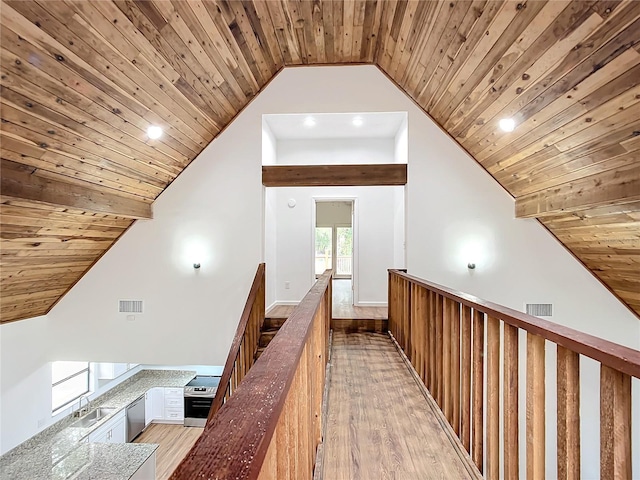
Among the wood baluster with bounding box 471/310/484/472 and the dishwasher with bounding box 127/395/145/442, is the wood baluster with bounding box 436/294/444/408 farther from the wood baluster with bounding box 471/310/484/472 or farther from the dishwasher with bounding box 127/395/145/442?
the dishwasher with bounding box 127/395/145/442

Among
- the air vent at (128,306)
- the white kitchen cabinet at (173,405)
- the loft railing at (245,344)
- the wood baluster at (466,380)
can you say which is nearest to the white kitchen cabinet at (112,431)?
the white kitchen cabinet at (173,405)

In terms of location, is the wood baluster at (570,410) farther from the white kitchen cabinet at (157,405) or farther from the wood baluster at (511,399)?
the white kitchen cabinet at (157,405)

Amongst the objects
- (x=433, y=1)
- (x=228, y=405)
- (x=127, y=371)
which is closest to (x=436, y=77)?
(x=433, y=1)

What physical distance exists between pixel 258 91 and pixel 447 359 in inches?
169

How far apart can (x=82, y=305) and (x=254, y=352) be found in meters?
2.72

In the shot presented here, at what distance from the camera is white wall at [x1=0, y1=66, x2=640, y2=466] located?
4.84 m

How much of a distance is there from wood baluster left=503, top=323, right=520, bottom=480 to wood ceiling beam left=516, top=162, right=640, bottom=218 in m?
2.36

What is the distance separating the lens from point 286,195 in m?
6.97

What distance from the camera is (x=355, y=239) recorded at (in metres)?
6.71

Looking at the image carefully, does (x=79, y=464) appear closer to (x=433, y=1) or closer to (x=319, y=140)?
(x=319, y=140)

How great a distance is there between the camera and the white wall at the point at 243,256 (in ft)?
15.9

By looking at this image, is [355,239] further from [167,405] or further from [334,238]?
[167,405]

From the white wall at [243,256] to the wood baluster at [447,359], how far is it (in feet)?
8.54

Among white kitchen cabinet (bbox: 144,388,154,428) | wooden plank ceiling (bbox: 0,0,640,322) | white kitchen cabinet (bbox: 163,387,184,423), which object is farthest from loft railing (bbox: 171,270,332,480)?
white kitchen cabinet (bbox: 144,388,154,428)
